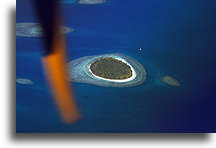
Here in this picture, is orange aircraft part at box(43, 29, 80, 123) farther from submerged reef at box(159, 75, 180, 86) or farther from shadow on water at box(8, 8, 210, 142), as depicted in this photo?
submerged reef at box(159, 75, 180, 86)

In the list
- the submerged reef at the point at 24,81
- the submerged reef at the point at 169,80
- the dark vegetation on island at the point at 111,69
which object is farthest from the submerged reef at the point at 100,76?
the submerged reef at the point at 24,81

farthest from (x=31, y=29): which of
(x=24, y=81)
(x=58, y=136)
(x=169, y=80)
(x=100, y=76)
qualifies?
(x=169, y=80)

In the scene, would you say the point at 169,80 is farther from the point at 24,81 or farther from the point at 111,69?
the point at 24,81

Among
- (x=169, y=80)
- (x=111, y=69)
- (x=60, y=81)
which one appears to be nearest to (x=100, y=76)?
(x=111, y=69)

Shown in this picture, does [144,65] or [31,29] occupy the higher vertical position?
[31,29]

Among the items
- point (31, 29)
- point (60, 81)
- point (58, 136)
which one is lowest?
point (58, 136)

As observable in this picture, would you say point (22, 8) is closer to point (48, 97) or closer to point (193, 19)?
point (48, 97)

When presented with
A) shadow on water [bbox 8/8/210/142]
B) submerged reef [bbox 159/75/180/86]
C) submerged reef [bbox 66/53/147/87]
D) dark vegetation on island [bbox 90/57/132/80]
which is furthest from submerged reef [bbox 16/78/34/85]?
submerged reef [bbox 159/75/180/86]

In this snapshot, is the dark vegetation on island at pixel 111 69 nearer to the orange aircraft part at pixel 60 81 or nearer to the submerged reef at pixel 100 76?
the submerged reef at pixel 100 76
